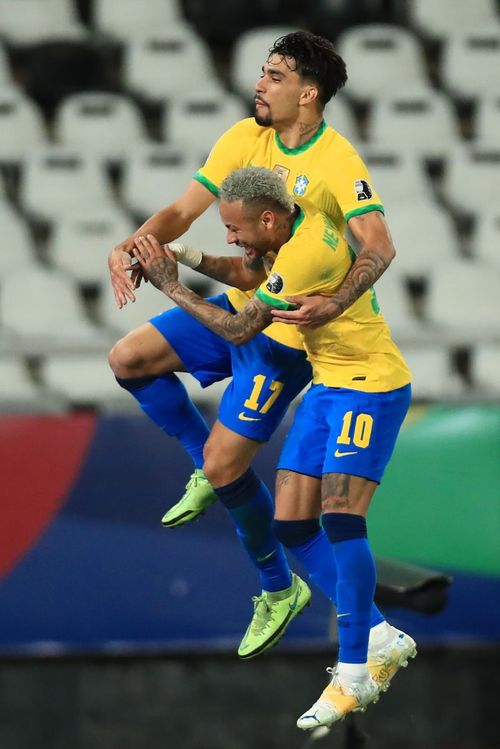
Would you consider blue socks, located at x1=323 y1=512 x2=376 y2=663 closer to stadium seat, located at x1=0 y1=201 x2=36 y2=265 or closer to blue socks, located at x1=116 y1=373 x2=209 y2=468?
blue socks, located at x1=116 y1=373 x2=209 y2=468

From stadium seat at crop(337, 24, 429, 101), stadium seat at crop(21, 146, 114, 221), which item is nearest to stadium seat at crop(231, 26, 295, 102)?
stadium seat at crop(337, 24, 429, 101)

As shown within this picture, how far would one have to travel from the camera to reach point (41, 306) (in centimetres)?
851

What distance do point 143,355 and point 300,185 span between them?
2.52 ft

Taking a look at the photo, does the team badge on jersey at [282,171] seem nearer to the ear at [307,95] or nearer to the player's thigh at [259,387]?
the ear at [307,95]

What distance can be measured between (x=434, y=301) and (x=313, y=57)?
13.1 ft

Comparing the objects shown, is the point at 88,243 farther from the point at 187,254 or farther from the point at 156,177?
the point at 187,254

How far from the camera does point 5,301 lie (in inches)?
336

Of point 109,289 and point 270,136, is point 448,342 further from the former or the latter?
point 270,136

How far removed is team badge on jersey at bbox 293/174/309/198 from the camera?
4863 mm

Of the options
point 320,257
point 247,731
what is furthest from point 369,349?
point 247,731

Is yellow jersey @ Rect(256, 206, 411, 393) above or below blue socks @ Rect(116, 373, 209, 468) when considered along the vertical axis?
above

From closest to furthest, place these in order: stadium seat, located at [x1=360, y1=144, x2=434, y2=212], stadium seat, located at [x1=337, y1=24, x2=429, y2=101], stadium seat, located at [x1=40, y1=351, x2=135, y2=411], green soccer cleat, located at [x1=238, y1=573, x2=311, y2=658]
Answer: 1. green soccer cleat, located at [x1=238, y1=573, x2=311, y2=658]
2. stadium seat, located at [x1=40, y1=351, x2=135, y2=411]
3. stadium seat, located at [x1=360, y1=144, x2=434, y2=212]
4. stadium seat, located at [x1=337, y1=24, x2=429, y2=101]

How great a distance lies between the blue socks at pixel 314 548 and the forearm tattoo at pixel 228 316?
663 millimetres

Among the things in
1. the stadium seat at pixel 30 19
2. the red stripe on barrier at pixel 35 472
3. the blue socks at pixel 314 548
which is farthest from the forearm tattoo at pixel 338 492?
the stadium seat at pixel 30 19
